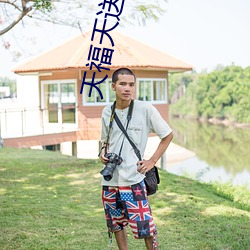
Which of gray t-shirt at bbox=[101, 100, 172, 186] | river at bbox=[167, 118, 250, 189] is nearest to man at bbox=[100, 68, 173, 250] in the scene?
gray t-shirt at bbox=[101, 100, 172, 186]

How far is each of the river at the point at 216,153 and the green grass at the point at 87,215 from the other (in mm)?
7020

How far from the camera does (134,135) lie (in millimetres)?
3154

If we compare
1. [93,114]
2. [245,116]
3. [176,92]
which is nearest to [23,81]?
[93,114]

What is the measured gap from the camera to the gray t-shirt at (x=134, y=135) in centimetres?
314

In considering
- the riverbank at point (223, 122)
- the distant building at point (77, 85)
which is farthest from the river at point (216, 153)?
the distant building at point (77, 85)

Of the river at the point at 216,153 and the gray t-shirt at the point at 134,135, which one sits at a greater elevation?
the gray t-shirt at the point at 134,135

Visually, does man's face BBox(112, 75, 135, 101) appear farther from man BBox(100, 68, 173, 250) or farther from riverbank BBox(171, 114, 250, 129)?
riverbank BBox(171, 114, 250, 129)

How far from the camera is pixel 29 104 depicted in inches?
792

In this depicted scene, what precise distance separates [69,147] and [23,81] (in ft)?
12.3

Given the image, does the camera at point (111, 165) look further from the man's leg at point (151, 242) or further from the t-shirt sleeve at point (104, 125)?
the man's leg at point (151, 242)

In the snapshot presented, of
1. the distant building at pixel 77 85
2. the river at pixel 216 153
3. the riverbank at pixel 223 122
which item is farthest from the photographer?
the riverbank at pixel 223 122

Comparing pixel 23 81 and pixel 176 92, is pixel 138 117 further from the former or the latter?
pixel 176 92

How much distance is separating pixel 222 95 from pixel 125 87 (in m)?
46.4

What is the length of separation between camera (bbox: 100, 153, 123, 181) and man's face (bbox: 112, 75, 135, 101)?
40 cm
